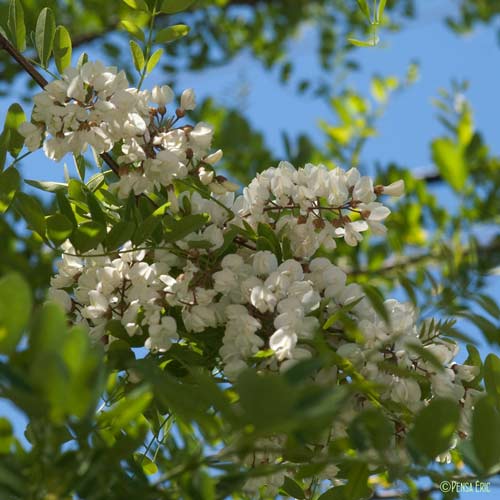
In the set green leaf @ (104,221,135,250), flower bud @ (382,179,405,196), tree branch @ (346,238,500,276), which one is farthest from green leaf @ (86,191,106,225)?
tree branch @ (346,238,500,276)

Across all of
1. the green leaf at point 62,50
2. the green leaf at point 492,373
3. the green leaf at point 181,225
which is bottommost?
the green leaf at point 492,373

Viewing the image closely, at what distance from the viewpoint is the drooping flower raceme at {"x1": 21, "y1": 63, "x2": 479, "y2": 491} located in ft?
1.82

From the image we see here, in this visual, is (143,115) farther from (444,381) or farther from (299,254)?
(444,381)

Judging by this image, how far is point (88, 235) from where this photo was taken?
1.97ft

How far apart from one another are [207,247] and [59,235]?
0.33 feet

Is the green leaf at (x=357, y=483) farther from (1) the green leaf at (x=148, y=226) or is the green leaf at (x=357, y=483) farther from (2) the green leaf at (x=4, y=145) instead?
(2) the green leaf at (x=4, y=145)

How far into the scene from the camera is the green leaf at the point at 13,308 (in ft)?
1.13

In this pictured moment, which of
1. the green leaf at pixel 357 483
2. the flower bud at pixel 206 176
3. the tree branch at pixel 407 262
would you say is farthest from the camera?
the tree branch at pixel 407 262

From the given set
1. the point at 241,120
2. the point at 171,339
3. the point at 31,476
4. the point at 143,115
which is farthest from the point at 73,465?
the point at 241,120

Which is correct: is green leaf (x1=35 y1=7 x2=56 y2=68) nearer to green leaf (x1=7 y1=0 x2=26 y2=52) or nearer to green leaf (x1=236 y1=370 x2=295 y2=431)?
green leaf (x1=7 y1=0 x2=26 y2=52)

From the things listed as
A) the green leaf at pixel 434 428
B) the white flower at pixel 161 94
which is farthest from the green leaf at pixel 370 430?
the white flower at pixel 161 94

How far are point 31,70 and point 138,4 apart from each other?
0.13 m

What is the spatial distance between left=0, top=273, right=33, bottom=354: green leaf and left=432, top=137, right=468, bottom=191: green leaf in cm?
99

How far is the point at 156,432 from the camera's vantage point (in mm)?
625
